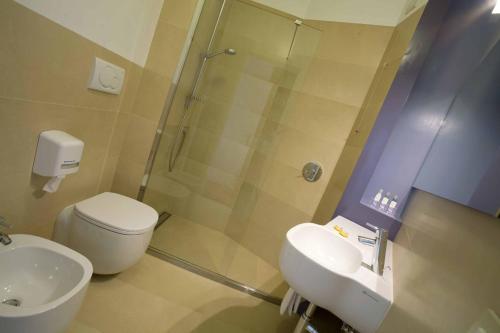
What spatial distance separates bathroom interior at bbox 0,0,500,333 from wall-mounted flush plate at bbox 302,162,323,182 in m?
0.01

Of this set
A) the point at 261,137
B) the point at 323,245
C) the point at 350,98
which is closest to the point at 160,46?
the point at 261,137

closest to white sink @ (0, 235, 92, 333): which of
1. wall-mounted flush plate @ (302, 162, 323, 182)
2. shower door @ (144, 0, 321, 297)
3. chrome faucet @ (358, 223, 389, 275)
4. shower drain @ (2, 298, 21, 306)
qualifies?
shower drain @ (2, 298, 21, 306)

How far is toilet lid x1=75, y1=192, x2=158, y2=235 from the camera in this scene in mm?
1303

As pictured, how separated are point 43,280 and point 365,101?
2.06 meters

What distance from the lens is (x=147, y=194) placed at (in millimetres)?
1951

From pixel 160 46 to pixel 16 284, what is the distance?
1.48 meters

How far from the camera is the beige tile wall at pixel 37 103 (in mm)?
845

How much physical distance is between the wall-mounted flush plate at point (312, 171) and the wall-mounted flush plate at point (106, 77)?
55.5 inches

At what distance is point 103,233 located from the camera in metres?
1.30

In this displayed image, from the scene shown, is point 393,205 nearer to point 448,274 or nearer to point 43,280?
point 448,274

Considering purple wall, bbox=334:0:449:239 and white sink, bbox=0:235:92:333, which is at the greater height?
purple wall, bbox=334:0:449:239

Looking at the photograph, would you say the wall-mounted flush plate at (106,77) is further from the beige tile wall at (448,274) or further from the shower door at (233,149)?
the beige tile wall at (448,274)

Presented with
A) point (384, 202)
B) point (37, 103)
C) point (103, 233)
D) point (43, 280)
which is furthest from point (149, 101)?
point (384, 202)

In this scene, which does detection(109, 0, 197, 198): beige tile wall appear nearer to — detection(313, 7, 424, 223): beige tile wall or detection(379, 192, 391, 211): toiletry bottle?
detection(313, 7, 424, 223): beige tile wall
